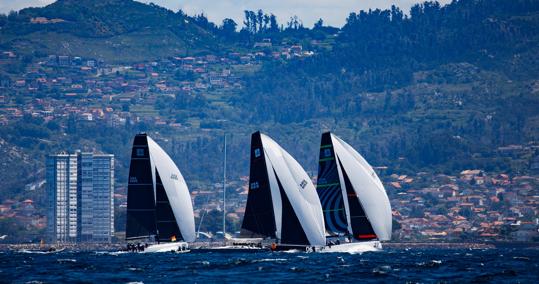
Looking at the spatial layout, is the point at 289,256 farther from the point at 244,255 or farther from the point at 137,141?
the point at 137,141

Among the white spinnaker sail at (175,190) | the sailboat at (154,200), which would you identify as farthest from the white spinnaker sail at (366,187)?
the sailboat at (154,200)

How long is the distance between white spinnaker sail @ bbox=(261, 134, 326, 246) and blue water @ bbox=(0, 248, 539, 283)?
5.83 feet

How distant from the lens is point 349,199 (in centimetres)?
10444

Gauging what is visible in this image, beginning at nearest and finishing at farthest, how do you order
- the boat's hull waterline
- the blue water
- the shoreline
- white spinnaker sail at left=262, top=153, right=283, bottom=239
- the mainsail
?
1. the blue water
2. white spinnaker sail at left=262, top=153, right=283, bottom=239
3. the mainsail
4. the boat's hull waterline
5. the shoreline

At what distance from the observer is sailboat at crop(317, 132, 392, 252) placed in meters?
104

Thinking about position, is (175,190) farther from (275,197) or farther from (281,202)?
(281,202)

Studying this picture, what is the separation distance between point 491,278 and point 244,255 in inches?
1196

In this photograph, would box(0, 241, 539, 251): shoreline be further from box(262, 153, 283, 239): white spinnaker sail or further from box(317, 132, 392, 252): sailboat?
box(262, 153, 283, 239): white spinnaker sail

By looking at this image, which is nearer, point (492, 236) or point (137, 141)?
point (137, 141)

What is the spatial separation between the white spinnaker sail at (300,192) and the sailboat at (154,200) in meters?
13.6

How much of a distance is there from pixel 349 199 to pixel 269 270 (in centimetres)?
2161

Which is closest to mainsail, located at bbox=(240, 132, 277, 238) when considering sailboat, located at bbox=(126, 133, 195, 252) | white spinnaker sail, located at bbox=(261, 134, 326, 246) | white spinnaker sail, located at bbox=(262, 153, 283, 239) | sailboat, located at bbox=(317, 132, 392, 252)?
white spinnaker sail, located at bbox=(262, 153, 283, 239)

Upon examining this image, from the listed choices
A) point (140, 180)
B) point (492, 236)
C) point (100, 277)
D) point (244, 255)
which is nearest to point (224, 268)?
point (100, 277)

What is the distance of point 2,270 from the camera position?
8938 cm
